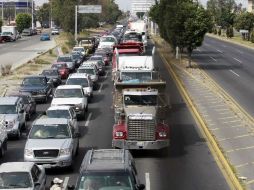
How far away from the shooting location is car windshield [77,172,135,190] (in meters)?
13.8

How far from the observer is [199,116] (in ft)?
102

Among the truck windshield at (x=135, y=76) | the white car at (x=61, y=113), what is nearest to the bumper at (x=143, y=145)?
the white car at (x=61, y=113)

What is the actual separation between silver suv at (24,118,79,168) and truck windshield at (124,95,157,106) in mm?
2908

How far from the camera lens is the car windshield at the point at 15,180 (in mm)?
15375

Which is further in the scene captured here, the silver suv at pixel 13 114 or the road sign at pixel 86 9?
the road sign at pixel 86 9

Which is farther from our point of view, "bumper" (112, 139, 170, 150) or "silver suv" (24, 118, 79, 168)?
"bumper" (112, 139, 170, 150)

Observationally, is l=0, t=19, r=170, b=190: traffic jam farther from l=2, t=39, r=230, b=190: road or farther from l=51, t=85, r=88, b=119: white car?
l=2, t=39, r=230, b=190: road

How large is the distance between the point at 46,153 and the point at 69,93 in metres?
12.7

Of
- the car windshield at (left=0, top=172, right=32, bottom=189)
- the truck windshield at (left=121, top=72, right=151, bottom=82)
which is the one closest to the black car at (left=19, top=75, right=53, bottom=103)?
the truck windshield at (left=121, top=72, right=151, bottom=82)

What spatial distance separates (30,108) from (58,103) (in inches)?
65.4

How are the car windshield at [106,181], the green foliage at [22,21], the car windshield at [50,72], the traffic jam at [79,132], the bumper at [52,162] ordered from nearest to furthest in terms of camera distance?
the car windshield at [106,181], the traffic jam at [79,132], the bumper at [52,162], the car windshield at [50,72], the green foliage at [22,21]

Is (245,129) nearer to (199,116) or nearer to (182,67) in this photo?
(199,116)

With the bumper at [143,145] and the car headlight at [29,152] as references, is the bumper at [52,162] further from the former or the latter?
the bumper at [143,145]

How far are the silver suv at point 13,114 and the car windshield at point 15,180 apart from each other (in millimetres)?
9861
